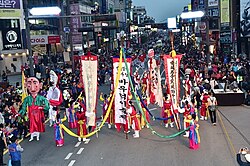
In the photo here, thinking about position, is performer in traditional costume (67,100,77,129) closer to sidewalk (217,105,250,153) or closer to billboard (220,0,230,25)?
sidewalk (217,105,250,153)

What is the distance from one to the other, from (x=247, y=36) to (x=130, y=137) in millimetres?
22359

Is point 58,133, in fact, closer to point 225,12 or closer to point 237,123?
point 237,123

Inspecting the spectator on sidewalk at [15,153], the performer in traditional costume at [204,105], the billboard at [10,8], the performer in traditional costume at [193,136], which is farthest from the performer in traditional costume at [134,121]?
the billboard at [10,8]

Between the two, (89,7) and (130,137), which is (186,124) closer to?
(130,137)

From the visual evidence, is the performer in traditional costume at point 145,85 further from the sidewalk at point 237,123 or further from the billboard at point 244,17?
the billboard at point 244,17

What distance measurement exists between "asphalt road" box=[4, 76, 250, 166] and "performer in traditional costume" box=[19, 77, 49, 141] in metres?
0.55

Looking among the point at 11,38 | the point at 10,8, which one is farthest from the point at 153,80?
the point at 10,8

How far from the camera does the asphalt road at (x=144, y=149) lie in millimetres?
12047

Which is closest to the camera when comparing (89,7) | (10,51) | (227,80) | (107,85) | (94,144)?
(94,144)

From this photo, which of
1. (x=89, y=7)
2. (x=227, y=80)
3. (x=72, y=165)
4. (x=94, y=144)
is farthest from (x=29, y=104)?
(x=89, y=7)

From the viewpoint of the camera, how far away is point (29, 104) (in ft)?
49.9

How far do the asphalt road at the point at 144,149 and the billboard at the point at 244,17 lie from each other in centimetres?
1918

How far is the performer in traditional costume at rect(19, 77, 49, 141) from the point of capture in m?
15.1

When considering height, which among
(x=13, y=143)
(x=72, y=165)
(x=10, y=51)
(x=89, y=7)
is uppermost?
(x=89, y=7)
